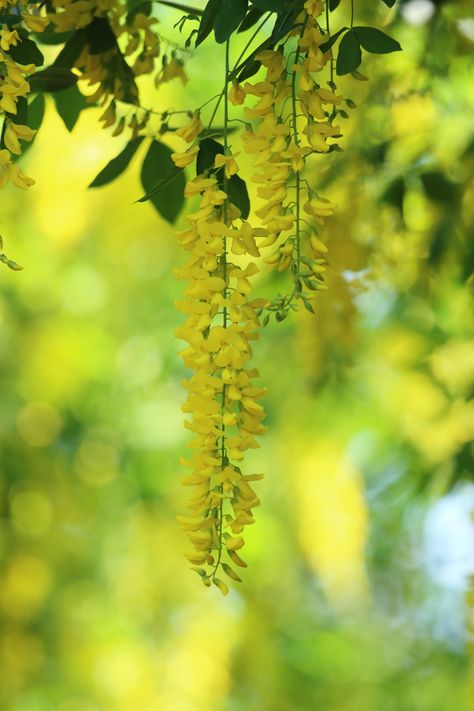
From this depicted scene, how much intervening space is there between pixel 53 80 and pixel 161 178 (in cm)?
15

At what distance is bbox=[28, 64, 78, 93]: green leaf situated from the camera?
0.99 metres

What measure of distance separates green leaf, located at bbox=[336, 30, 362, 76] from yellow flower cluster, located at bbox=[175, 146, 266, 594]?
4.8 inches

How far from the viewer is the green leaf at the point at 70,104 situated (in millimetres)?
1131

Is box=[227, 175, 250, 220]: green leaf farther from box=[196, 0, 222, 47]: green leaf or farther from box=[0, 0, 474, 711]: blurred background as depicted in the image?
box=[0, 0, 474, 711]: blurred background

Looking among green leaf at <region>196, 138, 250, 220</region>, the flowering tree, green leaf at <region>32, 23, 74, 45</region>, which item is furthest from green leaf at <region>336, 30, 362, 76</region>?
green leaf at <region>32, 23, 74, 45</region>

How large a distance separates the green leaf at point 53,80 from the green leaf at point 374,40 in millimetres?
268

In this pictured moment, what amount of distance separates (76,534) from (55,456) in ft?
0.96

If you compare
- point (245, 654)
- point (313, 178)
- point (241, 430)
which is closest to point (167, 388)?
point (245, 654)

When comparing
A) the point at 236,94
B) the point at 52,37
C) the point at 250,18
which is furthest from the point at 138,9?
the point at 236,94

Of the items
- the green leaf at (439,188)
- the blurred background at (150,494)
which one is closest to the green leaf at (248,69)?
the green leaf at (439,188)

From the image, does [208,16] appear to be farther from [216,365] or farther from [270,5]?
[216,365]

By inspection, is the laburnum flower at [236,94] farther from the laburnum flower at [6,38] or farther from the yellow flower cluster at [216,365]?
the laburnum flower at [6,38]

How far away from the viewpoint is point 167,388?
427 centimetres

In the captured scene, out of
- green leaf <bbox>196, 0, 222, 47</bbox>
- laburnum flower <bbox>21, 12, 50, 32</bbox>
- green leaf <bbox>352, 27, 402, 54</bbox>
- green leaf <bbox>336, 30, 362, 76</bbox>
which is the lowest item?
laburnum flower <bbox>21, 12, 50, 32</bbox>
